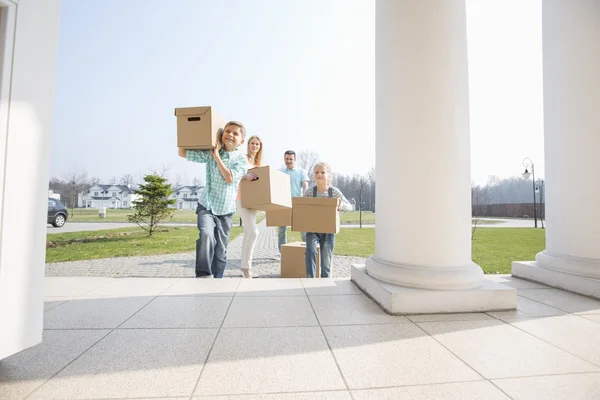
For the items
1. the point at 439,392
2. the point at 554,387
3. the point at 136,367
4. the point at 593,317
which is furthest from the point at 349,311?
the point at 593,317

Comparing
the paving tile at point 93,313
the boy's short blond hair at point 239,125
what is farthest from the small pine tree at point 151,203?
the paving tile at point 93,313

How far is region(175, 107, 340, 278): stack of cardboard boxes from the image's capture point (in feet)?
12.2

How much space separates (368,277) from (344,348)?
4.26 ft

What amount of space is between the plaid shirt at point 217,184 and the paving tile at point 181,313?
1319mm

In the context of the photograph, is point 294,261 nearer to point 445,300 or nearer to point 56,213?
point 445,300

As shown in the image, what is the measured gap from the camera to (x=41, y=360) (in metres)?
1.61

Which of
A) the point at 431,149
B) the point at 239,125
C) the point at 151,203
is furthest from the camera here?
the point at 151,203

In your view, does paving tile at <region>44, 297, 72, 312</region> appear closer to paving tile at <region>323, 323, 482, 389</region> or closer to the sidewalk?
paving tile at <region>323, 323, 482, 389</region>

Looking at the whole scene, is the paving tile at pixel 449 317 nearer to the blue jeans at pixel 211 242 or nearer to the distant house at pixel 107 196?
the blue jeans at pixel 211 242

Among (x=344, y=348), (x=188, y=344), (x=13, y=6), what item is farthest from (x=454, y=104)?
(x=13, y=6)

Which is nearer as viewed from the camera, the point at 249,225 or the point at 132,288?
the point at 132,288

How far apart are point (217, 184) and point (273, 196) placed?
0.74 m

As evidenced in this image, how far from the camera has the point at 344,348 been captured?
1.77 m

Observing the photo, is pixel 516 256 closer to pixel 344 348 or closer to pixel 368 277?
pixel 368 277
